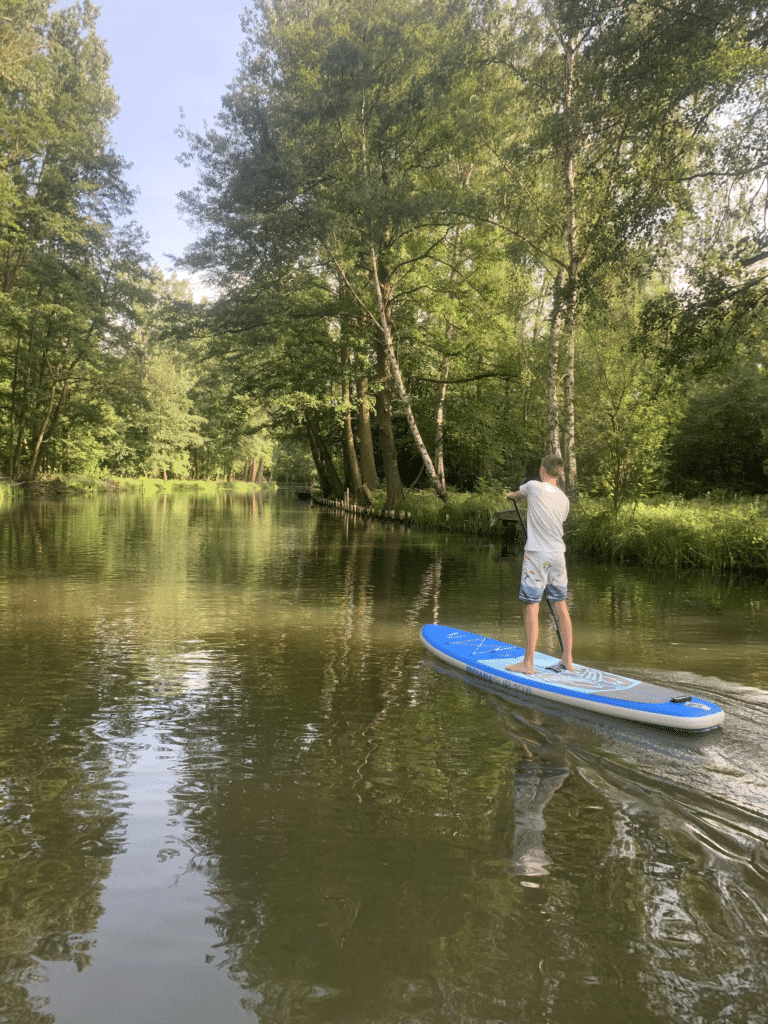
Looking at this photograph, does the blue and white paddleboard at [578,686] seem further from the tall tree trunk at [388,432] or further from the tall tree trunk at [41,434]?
the tall tree trunk at [41,434]

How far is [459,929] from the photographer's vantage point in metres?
3.33

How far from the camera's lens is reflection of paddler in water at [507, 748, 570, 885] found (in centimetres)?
392

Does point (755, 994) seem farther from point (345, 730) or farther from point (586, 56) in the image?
point (586, 56)

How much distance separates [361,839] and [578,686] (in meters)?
3.35

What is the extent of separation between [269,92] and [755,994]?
37.6 m

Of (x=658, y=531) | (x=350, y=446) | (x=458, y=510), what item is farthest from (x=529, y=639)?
(x=350, y=446)

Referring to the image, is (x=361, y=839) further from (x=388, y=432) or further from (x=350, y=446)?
(x=350, y=446)

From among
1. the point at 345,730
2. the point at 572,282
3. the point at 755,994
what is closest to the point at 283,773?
the point at 345,730

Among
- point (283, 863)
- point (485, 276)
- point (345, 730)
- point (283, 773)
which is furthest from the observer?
point (485, 276)

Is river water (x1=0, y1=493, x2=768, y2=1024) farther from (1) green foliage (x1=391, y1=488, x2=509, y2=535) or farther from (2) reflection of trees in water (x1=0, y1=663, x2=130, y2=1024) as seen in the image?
(1) green foliage (x1=391, y1=488, x2=509, y2=535)

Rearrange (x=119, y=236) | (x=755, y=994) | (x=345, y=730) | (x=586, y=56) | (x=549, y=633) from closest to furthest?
(x=755, y=994), (x=345, y=730), (x=549, y=633), (x=586, y=56), (x=119, y=236)

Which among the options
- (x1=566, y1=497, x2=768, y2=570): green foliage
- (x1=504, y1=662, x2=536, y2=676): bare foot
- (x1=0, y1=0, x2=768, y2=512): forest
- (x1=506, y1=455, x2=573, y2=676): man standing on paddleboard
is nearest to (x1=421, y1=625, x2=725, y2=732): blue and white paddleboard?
(x1=504, y1=662, x2=536, y2=676): bare foot

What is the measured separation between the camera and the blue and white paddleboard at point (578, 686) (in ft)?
20.4

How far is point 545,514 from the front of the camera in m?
7.57
